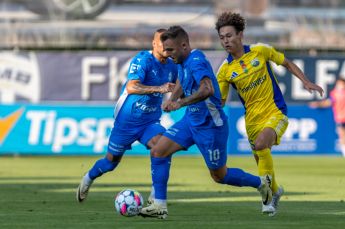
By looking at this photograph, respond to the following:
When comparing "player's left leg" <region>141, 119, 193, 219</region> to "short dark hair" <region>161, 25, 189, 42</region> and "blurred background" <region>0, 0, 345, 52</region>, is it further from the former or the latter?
"blurred background" <region>0, 0, 345, 52</region>

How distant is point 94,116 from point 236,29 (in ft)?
50.6

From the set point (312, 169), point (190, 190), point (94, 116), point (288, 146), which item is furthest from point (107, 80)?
point (190, 190)

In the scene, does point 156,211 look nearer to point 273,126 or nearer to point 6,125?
point 273,126

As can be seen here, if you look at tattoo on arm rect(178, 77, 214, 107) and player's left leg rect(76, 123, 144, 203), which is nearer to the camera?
tattoo on arm rect(178, 77, 214, 107)

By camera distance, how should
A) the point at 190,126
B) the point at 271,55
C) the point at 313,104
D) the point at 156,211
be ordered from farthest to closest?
the point at 313,104 → the point at 271,55 → the point at 190,126 → the point at 156,211

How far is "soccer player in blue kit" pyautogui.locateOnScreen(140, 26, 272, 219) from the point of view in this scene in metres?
11.5

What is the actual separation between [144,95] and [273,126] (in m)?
2.15

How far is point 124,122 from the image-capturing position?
14.0 metres

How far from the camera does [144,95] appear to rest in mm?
13898

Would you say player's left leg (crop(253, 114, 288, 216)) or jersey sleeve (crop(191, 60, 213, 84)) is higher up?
jersey sleeve (crop(191, 60, 213, 84))

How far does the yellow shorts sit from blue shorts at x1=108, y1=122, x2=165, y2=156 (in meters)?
1.70

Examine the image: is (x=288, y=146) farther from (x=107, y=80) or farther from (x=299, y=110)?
(x=107, y=80)

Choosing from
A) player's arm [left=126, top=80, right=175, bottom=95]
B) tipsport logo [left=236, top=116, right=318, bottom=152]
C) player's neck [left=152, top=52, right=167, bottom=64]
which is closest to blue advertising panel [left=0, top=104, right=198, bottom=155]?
tipsport logo [left=236, top=116, right=318, bottom=152]

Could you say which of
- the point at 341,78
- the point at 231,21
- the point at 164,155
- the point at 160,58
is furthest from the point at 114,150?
the point at 341,78
